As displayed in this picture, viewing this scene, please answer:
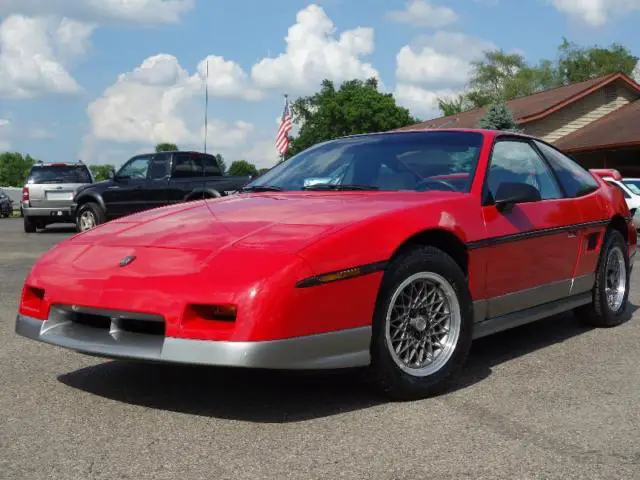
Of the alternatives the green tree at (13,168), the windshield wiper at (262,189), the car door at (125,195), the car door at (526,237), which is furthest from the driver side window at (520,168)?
the green tree at (13,168)

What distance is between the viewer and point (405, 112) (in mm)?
75750

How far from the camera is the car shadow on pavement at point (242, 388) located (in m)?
3.63

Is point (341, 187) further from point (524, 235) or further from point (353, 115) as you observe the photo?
point (353, 115)

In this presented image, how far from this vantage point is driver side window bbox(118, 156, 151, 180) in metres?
17.0

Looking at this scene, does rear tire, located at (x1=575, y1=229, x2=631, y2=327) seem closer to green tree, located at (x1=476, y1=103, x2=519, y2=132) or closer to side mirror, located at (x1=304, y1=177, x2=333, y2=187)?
side mirror, located at (x1=304, y1=177, x2=333, y2=187)

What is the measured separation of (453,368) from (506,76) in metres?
63.3

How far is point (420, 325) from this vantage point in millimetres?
→ 3896

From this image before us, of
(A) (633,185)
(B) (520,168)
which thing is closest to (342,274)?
(B) (520,168)

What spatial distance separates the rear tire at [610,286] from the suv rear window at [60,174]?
16115 millimetres

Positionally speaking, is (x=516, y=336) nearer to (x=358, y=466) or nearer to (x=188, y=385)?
(x=188, y=385)

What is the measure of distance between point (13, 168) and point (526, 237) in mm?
151150

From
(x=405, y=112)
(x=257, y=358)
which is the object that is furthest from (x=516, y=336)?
(x=405, y=112)

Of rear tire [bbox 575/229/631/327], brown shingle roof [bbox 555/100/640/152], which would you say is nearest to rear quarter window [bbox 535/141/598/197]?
rear tire [bbox 575/229/631/327]

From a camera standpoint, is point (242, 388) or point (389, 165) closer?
point (242, 388)
